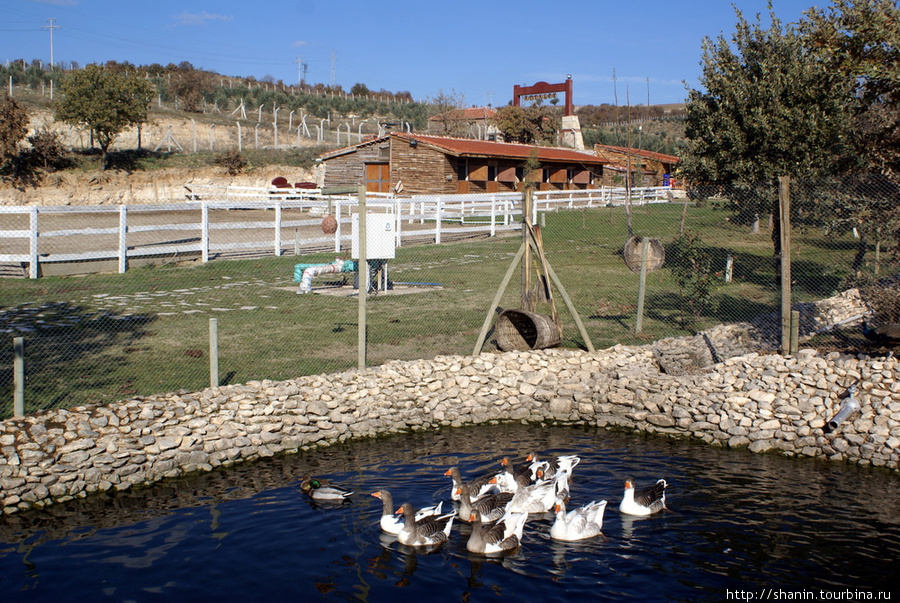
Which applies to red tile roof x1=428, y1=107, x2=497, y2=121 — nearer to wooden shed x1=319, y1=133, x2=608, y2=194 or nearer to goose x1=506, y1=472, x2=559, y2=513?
wooden shed x1=319, y1=133, x2=608, y2=194

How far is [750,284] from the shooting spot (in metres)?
16.8

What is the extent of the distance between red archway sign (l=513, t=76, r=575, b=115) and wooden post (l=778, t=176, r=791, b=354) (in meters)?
51.4

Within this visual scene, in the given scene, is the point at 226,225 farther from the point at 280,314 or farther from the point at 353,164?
the point at 353,164

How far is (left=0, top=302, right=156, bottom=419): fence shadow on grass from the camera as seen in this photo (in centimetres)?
934

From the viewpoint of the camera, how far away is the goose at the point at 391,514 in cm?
715

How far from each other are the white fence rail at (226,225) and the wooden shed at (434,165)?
3357 millimetres

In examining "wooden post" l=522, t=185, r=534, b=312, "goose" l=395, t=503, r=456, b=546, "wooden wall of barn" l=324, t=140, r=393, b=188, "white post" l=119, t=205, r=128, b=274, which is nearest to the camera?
"goose" l=395, t=503, r=456, b=546

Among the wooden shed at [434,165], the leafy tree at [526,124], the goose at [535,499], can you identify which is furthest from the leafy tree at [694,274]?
the leafy tree at [526,124]

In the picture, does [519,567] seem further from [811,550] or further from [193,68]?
[193,68]

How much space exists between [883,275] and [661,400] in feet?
15.5

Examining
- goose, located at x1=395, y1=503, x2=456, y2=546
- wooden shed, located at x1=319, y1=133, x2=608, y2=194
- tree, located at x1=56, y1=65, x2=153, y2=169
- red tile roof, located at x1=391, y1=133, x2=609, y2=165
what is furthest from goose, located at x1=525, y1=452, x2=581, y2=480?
tree, located at x1=56, y1=65, x2=153, y2=169

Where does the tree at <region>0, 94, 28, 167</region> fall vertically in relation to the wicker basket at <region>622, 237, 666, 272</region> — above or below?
above

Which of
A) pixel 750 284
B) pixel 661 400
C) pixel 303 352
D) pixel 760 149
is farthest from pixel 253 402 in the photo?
pixel 760 149

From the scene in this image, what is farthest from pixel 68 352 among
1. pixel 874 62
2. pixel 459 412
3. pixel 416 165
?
pixel 416 165
